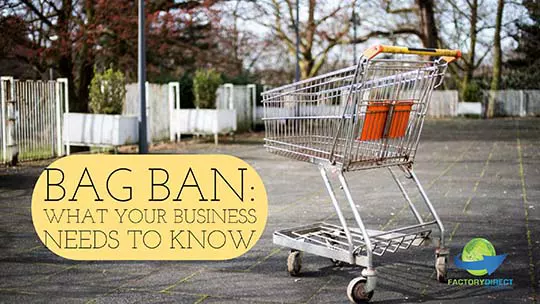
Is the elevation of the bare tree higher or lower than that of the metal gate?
higher

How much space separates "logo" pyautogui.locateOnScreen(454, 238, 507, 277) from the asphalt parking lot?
0.30 feet

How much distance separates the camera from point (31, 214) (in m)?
7.93

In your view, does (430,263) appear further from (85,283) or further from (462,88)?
(462,88)

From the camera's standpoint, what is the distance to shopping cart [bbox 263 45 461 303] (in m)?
4.76

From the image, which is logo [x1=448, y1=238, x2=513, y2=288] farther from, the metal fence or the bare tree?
the metal fence

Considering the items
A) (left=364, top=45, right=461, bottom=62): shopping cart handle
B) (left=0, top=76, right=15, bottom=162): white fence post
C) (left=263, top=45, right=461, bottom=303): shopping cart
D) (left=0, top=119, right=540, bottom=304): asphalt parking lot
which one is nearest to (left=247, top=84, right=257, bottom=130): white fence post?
(left=0, top=76, right=15, bottom=162): white fence post

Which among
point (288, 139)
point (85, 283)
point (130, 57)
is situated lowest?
point (85, 283)

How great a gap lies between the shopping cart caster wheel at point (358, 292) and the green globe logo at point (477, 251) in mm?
1206

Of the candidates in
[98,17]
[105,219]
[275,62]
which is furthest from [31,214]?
[275,62]

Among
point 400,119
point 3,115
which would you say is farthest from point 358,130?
point 3,115

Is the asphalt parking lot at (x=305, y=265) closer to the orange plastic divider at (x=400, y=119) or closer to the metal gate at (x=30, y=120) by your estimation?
the orange plastic divider at (x=400, y=119)

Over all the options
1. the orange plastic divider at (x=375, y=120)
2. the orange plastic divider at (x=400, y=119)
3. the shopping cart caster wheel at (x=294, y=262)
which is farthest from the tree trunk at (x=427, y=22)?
the shopping cart caster wheel at (x=294, y=262)

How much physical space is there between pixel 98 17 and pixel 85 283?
46.8 feet

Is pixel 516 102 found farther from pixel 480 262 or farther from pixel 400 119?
pixel 400 119
